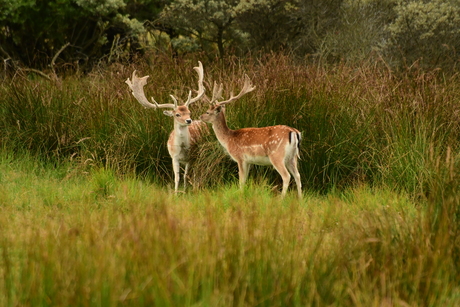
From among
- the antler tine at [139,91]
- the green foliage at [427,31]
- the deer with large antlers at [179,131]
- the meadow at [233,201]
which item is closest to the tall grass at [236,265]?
the meadow at [233,201]

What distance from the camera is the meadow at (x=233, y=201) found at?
3.12 metres

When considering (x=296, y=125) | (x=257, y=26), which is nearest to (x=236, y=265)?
(x=296, y=125)

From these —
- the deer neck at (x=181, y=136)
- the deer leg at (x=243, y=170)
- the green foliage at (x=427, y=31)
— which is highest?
the green foliage at (x=427, y=31)

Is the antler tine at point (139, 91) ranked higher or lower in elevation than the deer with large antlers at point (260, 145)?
higher

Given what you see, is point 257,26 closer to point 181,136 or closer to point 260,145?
point 181,136

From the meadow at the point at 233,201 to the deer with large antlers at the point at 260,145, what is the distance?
0.81ft

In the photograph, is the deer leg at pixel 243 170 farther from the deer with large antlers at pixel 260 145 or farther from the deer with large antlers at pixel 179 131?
the deer with large antlers at pixel 179 131

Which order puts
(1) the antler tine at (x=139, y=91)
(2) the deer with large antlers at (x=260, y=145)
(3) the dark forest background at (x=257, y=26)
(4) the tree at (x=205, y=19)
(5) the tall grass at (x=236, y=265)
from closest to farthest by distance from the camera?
(5) the tall grass at (x=236, y=265) < (2) the deer with large antlers at (x=260, y=145) < (1) the antler tine at (x=139, y=91) < (3) the dark forest background at (x=257, y=26) < (4) the tree at (x=205, y=19)

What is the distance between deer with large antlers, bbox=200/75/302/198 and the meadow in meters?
0.25

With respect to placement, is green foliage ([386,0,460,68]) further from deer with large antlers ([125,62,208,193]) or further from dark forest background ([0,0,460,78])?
deer with large antlers ([125,62,208,193])

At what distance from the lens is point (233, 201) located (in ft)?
17.7

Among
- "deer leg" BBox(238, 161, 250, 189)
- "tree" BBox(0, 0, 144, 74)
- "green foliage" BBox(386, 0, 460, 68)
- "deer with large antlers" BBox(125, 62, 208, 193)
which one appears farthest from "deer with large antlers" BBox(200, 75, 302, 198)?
"tree" BBox(0, 0, 144, 74)

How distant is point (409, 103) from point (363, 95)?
682 mm

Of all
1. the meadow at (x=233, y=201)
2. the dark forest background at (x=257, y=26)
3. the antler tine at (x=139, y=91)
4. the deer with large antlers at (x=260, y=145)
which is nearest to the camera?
the meadow at (x=233, y=201)
